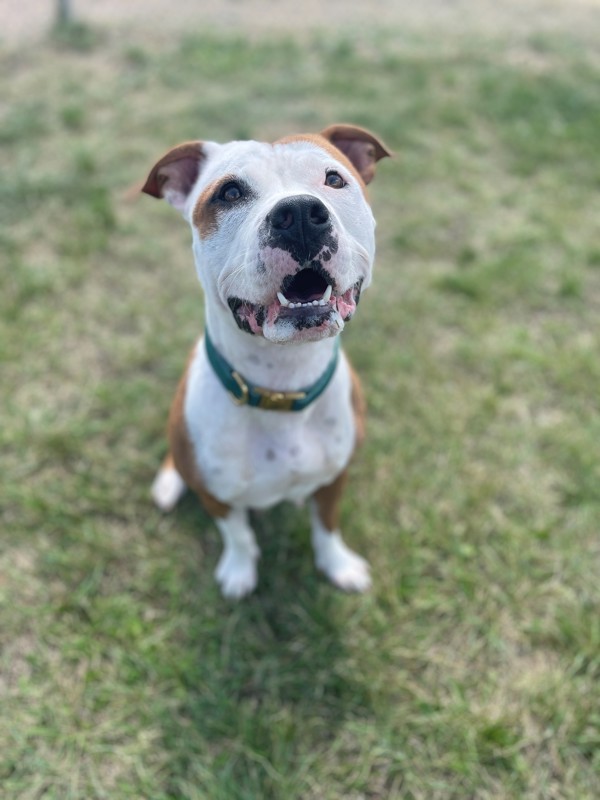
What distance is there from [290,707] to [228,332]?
1.60 m

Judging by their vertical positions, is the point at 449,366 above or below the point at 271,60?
below

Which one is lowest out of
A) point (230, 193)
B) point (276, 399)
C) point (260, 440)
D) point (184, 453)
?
point (184, 453)

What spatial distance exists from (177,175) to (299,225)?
863 millimetres

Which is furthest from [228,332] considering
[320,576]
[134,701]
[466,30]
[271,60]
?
[466,30]

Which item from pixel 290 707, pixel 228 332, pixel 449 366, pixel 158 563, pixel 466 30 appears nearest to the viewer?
pixel 228 332

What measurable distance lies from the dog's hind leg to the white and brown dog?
0.45 metres

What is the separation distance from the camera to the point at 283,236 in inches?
65.8

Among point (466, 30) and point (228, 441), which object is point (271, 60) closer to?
point (466, 30)

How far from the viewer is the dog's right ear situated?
2.18m

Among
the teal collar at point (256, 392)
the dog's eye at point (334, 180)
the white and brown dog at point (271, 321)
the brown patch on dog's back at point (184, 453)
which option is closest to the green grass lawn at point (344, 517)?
the white and brown dog at point (271, 321)

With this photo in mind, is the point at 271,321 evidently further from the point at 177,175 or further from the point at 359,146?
the point at 359,146

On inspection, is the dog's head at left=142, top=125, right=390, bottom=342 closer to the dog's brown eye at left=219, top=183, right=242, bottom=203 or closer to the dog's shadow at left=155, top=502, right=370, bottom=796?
the dog's brown eye at left=219, top=183, right=242, bottom=203

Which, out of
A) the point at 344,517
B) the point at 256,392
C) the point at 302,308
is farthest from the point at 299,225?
the point at 344,517

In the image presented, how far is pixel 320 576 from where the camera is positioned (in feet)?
9.91
